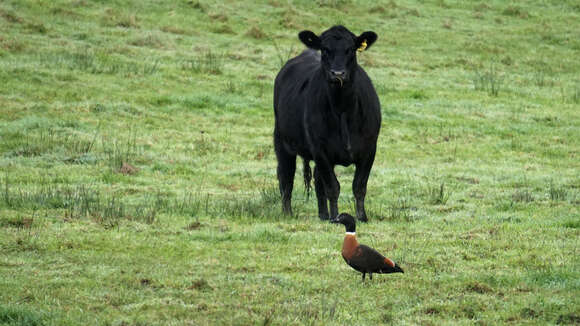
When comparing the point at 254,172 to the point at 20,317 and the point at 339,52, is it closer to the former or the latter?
the point at 339,52

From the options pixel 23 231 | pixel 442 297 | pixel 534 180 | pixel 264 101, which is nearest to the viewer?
pixel 442 297

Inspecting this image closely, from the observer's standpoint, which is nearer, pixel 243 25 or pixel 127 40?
pixel 127 40

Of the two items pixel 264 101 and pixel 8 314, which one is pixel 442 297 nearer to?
pixel 8 314

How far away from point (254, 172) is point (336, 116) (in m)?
4.21

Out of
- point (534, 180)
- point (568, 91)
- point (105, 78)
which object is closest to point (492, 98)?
point (568, 91)

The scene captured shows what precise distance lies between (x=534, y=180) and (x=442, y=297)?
7.03m

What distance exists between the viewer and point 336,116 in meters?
10.1

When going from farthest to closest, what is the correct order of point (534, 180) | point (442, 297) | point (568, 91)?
1. point (568, 91)
2. point (534, 180)
3. point (442, 297)

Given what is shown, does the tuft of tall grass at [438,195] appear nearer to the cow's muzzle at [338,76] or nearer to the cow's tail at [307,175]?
the cow's tail at [307,175]

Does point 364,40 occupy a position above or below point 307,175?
above

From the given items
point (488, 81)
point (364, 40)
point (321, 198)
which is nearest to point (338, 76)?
point (364, 40)

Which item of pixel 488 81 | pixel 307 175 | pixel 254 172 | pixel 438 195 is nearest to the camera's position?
pixel 438 195

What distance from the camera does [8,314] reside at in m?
6.15

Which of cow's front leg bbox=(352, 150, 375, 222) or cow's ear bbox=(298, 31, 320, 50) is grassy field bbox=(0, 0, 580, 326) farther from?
cow's ear bbox=(298, 31, 320, 50)
